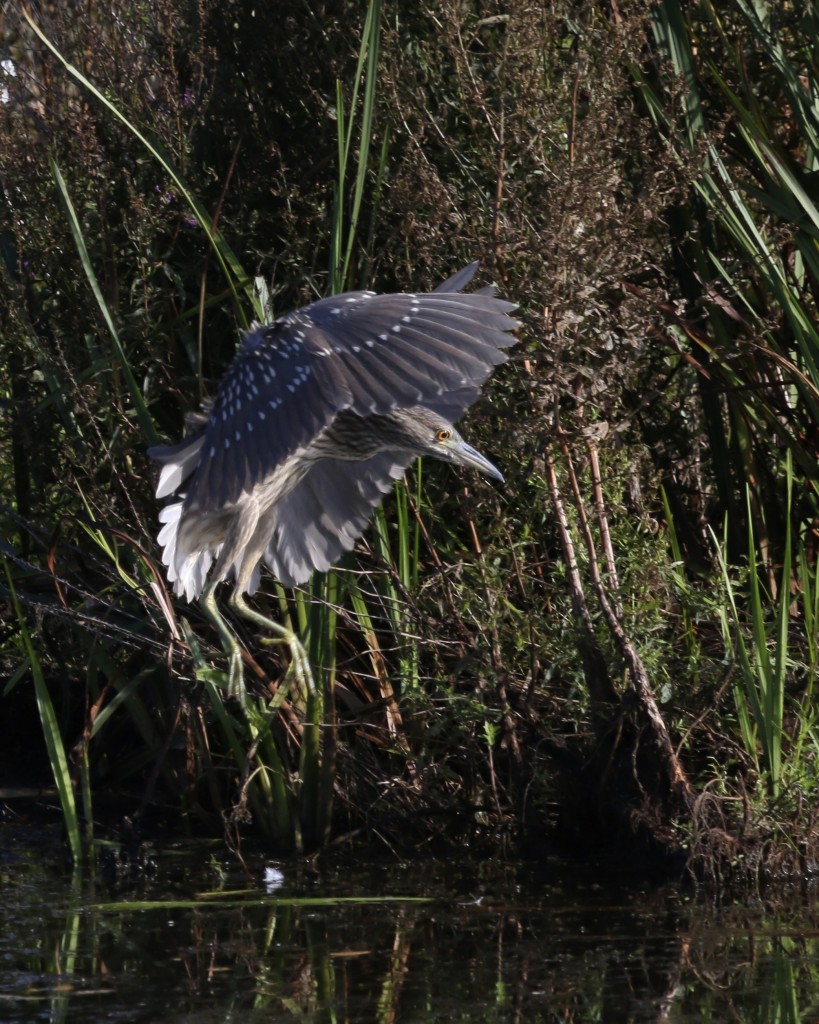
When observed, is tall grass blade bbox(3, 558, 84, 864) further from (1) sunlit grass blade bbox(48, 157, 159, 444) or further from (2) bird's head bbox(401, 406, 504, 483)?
(2) bird's head bbox(401, 406, 504, 483)

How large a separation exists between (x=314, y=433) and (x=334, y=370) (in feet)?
0.57

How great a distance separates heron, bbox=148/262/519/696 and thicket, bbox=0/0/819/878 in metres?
0.18

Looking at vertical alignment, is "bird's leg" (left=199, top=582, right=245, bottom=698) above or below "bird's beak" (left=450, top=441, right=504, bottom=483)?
below

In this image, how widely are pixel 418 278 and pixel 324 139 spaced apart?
2.30ft

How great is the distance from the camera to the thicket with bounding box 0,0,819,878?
447 cm

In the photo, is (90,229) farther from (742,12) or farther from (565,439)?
(742,12)

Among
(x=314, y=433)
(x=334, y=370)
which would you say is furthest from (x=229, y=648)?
(x=334, y=370)

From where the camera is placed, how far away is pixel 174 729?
4.92 metres

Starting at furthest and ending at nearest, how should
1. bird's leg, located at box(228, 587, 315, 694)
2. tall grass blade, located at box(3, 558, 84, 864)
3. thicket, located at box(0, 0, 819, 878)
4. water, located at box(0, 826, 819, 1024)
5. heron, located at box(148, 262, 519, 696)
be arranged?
tall grass blade, located at box(3, 558, 84, 864), bird's leg, located at box(228, 587, 315, 694), thicket, located at box(0, 0, 819, 878), heron, located at box(148, 262, 519, 696), water, located at box(0, 826, 819, 1024)

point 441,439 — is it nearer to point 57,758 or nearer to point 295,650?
point 295,650

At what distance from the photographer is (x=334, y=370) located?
12.5ft

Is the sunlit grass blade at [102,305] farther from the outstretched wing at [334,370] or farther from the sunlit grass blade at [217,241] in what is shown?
the outstretched wing at [334,370]

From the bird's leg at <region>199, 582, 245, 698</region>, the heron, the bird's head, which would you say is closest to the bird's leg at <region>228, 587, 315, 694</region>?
the heron

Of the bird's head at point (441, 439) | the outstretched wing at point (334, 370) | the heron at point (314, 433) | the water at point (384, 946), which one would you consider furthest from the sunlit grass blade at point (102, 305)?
the water at point (384, 946)
